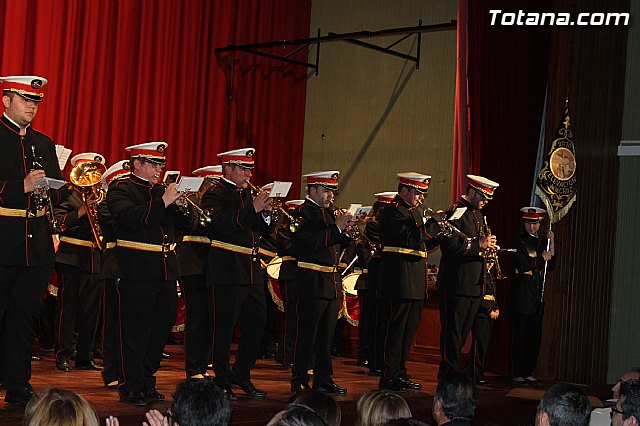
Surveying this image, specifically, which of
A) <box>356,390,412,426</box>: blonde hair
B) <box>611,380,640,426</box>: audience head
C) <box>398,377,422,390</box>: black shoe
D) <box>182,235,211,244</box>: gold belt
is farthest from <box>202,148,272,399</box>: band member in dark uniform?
<box>611,380,640,426</box>: audience head

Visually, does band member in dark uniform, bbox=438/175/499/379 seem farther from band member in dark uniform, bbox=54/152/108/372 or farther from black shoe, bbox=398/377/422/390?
band member in dark uniform, bbox=54/152/108/372

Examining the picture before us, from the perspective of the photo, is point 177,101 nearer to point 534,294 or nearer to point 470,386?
point 534,294

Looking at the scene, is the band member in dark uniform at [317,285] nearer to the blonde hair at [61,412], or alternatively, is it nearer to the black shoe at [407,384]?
the black shoe at [407,384]

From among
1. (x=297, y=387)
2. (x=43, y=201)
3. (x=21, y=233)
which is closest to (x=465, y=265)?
(x=297, y=387)

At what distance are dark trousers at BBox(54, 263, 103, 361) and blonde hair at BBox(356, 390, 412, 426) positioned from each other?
14.4 feet

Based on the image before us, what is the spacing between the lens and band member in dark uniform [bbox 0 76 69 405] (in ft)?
16.6

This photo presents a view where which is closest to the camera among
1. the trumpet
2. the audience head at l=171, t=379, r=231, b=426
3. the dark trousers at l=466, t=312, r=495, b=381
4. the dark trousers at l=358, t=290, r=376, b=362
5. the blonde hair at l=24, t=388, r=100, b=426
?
the blonde hair at l=24, t=388, r=100, b=426

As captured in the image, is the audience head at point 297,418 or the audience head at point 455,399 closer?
the audience head at point 297,418

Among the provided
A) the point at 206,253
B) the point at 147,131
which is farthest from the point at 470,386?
the point at 147,131

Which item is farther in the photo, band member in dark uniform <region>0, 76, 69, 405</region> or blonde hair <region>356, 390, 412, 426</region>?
band member in dark uniform <region>0, 76, 69, 405</region>

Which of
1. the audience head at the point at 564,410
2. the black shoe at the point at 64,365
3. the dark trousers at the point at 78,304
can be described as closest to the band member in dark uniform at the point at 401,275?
the dark trousers at the point at 78,304

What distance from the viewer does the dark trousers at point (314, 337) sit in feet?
22.5

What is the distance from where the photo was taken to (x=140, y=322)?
5859 millimetres

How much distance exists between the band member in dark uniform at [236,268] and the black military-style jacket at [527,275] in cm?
304
